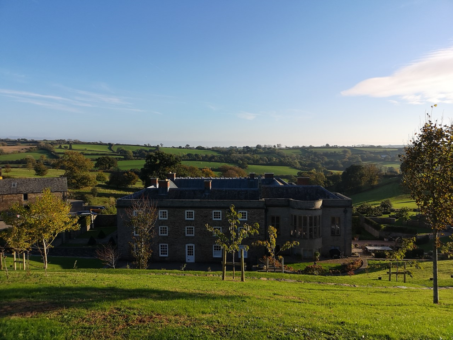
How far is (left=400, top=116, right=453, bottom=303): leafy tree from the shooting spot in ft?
49.7

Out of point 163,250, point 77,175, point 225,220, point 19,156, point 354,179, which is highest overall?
point 19,156

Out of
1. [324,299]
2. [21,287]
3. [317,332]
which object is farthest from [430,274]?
[21,287]

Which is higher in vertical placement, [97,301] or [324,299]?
[97,301]

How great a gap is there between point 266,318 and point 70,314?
7459 mm

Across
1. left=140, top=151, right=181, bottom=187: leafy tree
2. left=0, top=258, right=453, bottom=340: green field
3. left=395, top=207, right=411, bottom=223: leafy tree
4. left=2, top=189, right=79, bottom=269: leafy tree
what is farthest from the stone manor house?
left=140, top=151, right=181, bottom=187: leafy tree

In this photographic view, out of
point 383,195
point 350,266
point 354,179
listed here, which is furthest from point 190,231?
point 354,179

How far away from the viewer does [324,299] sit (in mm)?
14719

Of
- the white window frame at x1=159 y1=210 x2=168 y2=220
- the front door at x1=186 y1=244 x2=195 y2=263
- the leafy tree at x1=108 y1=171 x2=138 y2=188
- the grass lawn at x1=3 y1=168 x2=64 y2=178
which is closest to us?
the front door at x1=186 y1=244 x2=195 y2=263

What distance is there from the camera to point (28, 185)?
171 feet

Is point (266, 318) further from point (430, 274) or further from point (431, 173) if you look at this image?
point (430, 274)

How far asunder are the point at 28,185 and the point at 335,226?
2073 inches

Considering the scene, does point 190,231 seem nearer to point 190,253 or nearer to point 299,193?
point 190,253

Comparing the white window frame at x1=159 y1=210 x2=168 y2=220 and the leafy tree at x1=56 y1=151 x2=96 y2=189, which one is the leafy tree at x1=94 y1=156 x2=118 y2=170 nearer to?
the leafy tree at x1=56 y1=151 x2=96 y2=189

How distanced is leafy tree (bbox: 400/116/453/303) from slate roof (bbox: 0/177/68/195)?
54.2 meters
